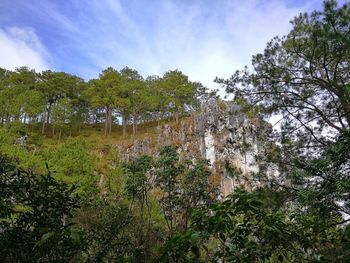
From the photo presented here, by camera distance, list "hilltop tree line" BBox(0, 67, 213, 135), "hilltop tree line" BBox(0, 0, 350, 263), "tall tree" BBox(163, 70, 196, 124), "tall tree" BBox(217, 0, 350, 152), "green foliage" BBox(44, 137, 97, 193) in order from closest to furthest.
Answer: "hilltop tree line" BBox(0, 0, 350, 263) < "tall tree" BBox(217, 0, 350, 152) < "green foliage" BBox(44, 137, 97, 193) < "hilltop tree line" BBox(0, 67, 213, 135) < "tall tree" BBox(163, 70, 196, 124)

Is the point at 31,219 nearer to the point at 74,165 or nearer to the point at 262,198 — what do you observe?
the point at 262,198

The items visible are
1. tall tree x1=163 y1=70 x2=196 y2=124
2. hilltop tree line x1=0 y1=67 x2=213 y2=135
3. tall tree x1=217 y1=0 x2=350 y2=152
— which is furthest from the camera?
tall tree x1=163 y1=70 x2=196 y2=124

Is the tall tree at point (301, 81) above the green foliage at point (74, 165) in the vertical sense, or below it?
above

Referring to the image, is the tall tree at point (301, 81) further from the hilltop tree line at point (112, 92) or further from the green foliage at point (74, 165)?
the hilltop tree line at point (112, 92)

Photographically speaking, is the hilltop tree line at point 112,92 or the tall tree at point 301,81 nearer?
the tall tree at point 301,81

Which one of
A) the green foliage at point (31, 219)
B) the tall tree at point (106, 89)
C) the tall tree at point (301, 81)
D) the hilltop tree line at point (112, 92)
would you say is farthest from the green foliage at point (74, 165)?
the tall tree at point (106, 89)

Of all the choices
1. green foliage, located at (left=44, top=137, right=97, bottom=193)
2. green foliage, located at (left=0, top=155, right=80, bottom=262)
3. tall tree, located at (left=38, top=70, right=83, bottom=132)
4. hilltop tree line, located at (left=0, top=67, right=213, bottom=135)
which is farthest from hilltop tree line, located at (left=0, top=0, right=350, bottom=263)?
tall tree, located at (left=38, top=70, right=83, bottom=132)

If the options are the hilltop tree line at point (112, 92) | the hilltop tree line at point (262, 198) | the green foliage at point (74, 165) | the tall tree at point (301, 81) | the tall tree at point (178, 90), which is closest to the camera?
the hilltop tree line at point (262, 198)

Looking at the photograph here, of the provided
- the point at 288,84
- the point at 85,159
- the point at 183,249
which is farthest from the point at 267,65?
the point at 85,159

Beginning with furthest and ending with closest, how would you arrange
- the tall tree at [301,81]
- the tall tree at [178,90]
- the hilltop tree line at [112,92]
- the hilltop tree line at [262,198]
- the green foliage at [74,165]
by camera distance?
the tall tree at [178,90], the hilltop tree line at [112,92], the green foliage at [74,165], the tall tree at [301,81], the hilltop tree line at [262,198]

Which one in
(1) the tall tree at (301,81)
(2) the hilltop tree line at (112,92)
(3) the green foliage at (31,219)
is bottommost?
(3) the green foliage at (31,219)

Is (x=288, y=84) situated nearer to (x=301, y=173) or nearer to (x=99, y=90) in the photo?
(x=301, y=173)

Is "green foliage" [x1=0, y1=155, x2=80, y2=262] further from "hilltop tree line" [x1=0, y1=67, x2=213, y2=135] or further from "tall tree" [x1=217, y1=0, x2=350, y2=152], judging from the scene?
"hilltop tree line" [x1=0, y1=67, x2=213, y2=135]

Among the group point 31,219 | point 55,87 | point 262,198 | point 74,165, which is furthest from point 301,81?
point 55,87
